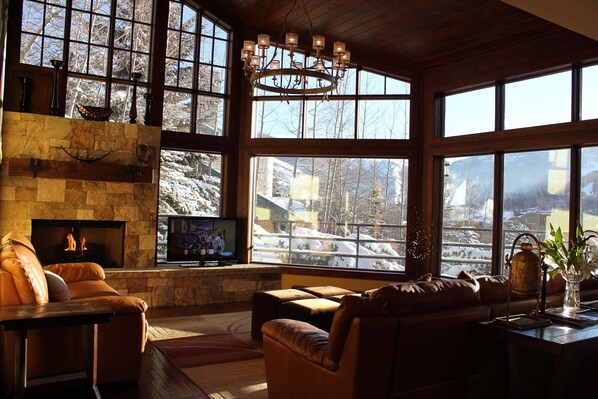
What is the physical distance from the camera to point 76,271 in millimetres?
5281

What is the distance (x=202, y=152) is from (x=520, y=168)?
4.41 meters

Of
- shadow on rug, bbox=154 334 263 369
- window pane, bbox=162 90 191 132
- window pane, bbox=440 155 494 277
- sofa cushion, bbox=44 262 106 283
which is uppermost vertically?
window pane, bbox=162 90 191 132

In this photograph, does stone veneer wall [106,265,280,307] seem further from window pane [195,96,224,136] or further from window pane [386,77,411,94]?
window pane [386,77,411,94]

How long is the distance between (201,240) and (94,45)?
9.88 ft

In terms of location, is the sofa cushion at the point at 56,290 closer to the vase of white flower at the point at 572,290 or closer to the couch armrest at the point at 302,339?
the couch armrest at the point at 302,339

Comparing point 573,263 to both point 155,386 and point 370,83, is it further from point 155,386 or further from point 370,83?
point 370,83

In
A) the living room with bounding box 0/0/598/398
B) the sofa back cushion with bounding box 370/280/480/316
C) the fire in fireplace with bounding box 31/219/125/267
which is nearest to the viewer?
the sofa back cushion with bounding box 370/280/480/316

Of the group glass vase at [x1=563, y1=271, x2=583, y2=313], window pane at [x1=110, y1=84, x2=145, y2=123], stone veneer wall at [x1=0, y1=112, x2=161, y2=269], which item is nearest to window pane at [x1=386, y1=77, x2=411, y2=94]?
stone veneer wall at [x1=0, y1=112, x2=161, y2=269]

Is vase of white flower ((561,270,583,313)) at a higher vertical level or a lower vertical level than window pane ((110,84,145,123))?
lower

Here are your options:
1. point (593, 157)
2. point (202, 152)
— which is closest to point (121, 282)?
point (202, 152)

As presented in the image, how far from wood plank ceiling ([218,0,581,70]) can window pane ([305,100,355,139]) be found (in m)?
0.78

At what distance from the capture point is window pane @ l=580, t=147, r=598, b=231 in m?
5.53

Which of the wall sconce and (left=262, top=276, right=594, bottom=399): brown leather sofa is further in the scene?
the wall sconce

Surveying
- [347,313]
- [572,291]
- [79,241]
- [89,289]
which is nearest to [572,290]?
[572,291]
